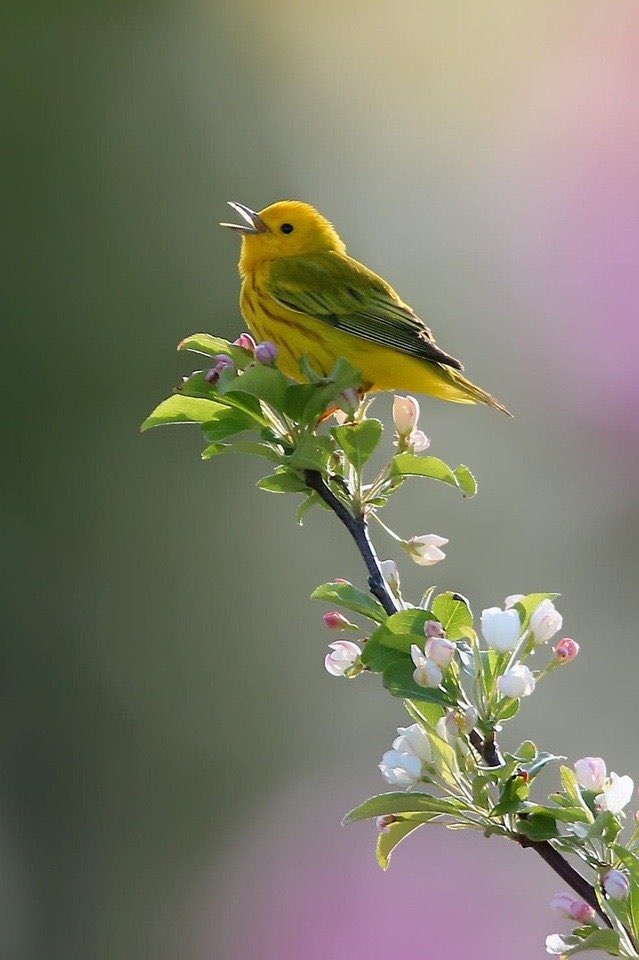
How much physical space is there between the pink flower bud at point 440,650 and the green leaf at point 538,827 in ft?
0.53

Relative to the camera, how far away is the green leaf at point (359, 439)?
155cm

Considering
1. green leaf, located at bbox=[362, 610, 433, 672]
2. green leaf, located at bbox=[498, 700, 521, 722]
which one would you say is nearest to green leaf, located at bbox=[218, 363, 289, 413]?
green leaf, located at bbox=[362, 610, 433, 672]

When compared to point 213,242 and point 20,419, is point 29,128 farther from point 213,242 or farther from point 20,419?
point 20,419

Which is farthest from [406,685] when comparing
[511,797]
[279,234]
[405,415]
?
[279,234]

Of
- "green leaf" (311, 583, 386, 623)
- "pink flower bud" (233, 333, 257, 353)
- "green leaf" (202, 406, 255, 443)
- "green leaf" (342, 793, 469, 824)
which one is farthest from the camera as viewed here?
"pink flower bud" (233, 333, 257, 353)

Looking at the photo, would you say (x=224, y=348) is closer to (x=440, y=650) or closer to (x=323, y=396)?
(x=323, y=396)

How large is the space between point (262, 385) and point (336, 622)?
0.29 metres

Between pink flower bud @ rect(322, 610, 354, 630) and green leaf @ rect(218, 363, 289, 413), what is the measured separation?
0.26m

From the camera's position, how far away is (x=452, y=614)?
1332 millimetres

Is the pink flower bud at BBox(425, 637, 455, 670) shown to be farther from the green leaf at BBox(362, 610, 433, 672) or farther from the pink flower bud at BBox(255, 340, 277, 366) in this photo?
the pink flower bud at BBox(255, 340, 277, 366)

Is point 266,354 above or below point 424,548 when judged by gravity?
above

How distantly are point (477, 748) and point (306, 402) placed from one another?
1.58 ft

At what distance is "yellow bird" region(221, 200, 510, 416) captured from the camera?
2486mm

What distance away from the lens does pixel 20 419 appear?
5.88m
